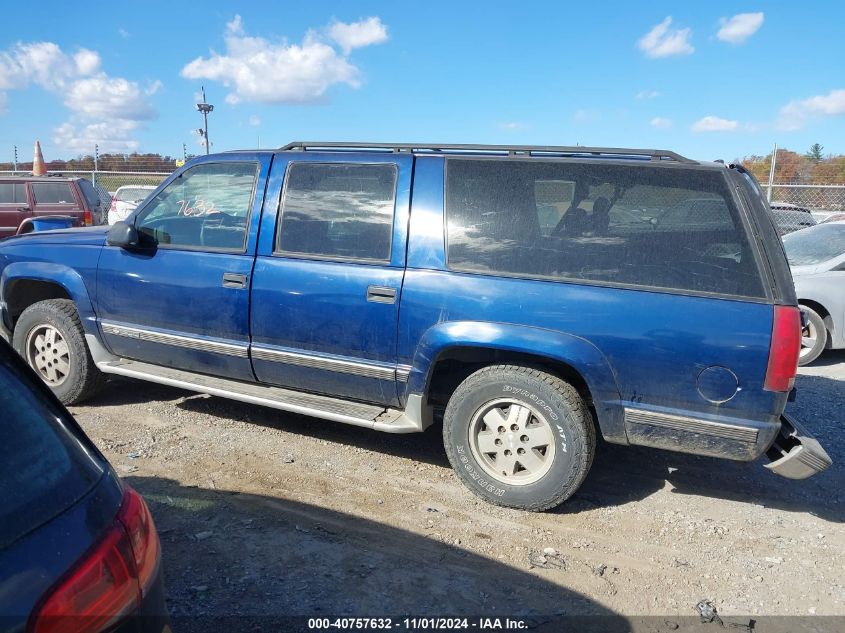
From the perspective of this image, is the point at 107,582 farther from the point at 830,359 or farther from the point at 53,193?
the point at 53,193

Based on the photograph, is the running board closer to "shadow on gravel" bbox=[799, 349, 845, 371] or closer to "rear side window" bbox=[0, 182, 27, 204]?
"shadow on gravel" bbox=[799, 349, 845, 371]

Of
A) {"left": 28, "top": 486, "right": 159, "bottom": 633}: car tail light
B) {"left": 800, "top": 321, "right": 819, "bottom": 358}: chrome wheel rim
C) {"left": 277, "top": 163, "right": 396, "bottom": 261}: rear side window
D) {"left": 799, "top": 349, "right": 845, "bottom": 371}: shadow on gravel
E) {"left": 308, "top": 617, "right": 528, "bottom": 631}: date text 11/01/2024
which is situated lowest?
{"left": 308, "top": 617, "right": 528, "bottom": 631}: date text 11/01/2024

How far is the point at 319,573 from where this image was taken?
2988 millimetres

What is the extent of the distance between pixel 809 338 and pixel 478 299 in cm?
520

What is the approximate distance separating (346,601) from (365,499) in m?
0.93

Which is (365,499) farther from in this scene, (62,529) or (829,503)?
(829,503)

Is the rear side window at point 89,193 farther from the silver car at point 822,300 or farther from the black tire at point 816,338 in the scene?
the black tire at point 816,338

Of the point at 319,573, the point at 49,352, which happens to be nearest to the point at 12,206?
the point at 49,352

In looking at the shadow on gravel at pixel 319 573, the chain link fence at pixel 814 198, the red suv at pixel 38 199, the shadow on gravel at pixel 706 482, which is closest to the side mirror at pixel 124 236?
the shadow on gravel at pixel 319 573

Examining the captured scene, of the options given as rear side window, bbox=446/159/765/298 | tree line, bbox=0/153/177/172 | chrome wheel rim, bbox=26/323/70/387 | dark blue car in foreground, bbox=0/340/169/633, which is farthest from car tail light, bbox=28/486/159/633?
tree line, bbox=0/153/177/172

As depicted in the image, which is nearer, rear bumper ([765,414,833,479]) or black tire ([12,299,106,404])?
rear bumper ([765,414,833,479])

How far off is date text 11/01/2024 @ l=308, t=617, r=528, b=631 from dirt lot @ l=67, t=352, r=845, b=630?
6 centimetres

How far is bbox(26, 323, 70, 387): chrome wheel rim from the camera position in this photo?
4.98m

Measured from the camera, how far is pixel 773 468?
10.9 ft
